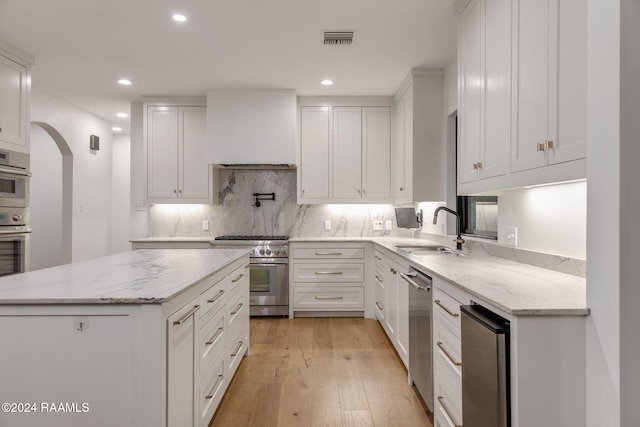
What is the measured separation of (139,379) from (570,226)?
2.01 meters

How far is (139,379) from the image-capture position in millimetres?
1343

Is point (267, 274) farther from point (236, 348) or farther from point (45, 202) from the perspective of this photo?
point (45, 202)

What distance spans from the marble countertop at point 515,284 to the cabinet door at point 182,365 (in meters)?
1.17

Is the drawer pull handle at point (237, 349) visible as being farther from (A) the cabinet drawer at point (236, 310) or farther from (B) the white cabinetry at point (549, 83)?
(B) the white cabinetry at point (549, 83)

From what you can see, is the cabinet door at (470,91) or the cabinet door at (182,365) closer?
the cabinet door at (182,365)

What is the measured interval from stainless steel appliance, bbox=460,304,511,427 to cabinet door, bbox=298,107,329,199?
3.23 meters

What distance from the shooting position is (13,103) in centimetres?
335

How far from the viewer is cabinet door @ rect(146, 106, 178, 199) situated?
4605mm

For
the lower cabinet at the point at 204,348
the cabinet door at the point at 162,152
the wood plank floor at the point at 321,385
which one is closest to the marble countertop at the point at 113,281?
the lower cabinet at the point at 204,348

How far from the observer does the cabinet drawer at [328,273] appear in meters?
4.31

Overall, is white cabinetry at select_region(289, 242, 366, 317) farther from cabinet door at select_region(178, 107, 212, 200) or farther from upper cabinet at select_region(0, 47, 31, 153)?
upper cabinet at select_region(0, 47, 31, 153)

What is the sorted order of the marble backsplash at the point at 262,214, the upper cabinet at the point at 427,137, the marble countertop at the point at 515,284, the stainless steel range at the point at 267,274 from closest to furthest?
the marble countertop at the point at 515,284
the upper cabinet at the point at 427,137
the stainless steel range at the point at 267,274
the marble backsplash at the point at 262,214

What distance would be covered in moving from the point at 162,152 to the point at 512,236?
397cm

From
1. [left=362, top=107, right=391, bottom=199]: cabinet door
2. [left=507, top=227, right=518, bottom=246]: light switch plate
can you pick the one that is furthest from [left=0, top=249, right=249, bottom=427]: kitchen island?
[left=362, top=107, right=391, bottom=199]: cabinet door
